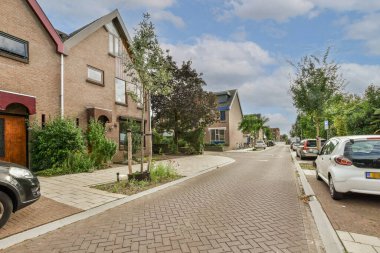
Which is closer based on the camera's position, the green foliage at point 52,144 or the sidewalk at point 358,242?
the sidewalk at point 358,242

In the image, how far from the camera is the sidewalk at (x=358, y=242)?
3.68 meters

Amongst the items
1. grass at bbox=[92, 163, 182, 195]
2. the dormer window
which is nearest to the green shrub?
grass at bbox=[92, 163, 182, 195]

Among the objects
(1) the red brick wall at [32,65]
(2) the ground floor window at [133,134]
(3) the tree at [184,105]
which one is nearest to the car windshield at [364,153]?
(2) the ground floor window at [133,134]

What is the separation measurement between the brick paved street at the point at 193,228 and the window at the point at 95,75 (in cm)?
1001

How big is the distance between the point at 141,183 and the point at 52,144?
493cm

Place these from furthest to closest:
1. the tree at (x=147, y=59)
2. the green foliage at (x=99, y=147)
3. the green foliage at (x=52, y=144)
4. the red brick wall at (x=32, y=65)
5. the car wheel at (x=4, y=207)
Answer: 1. the green foliage at (x=99, y=147)
2. the green foliage at (x=52, y=144)
3. the red brick wall at (x=32, y=65)
4. the tree at (x=147, y=59)
5. the car wheel at (x=4, y=207)

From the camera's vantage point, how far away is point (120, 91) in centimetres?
1702

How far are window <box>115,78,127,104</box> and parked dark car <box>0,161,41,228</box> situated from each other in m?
12.2

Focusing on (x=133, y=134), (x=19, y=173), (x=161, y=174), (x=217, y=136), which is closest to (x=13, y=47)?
(x=133, y=134)

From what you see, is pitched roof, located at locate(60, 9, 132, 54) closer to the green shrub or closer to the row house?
the row house

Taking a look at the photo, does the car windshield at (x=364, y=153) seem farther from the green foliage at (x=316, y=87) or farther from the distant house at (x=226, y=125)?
the distant house at (x=226, y=125)

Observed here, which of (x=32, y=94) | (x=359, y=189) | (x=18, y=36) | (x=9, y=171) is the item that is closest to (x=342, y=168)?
(x=359, y=189)

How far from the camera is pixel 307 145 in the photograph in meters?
18.8

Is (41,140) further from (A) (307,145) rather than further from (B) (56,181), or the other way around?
(A) (307,145)
